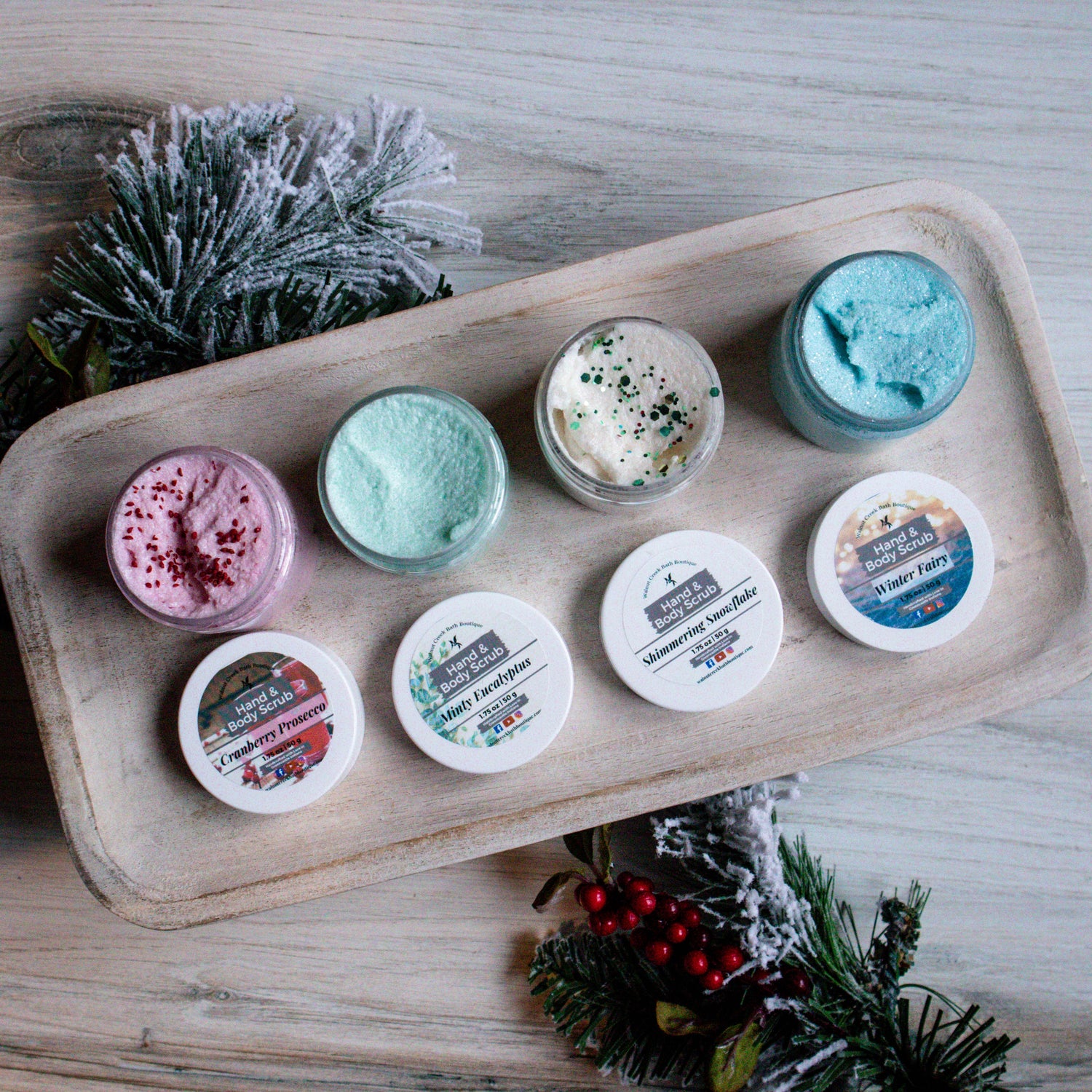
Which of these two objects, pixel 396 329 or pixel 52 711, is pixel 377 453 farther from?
pixel 52 711

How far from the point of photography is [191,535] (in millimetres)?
734

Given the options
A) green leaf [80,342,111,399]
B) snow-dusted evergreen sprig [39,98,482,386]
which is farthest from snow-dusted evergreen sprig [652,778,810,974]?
green leaf [80,342,111,399]

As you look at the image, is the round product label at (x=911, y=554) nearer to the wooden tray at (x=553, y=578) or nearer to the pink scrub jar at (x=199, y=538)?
the wooden tray at (x=553, y=578)

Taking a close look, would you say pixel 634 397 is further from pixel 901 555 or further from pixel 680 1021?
pixel 680 1021

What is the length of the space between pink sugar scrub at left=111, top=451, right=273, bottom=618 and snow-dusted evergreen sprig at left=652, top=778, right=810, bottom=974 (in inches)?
20.3

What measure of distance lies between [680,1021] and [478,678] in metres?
0.42

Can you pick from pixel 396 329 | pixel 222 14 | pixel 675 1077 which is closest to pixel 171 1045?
pixel 675 1077

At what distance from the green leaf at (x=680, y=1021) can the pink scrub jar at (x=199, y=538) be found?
1.88 ft

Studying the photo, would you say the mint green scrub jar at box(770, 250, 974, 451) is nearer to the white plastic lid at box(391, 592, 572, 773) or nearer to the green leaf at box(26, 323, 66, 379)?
the white plastic lid at box(391, 592, 572, 773)

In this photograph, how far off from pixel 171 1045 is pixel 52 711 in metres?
0.50

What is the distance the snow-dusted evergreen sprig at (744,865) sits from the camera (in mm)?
855

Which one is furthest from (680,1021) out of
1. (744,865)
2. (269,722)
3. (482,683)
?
(269,722)

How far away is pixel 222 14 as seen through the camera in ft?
3.23

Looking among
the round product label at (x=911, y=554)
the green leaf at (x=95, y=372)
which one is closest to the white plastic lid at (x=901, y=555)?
the round product label at (x=911, y=554)
